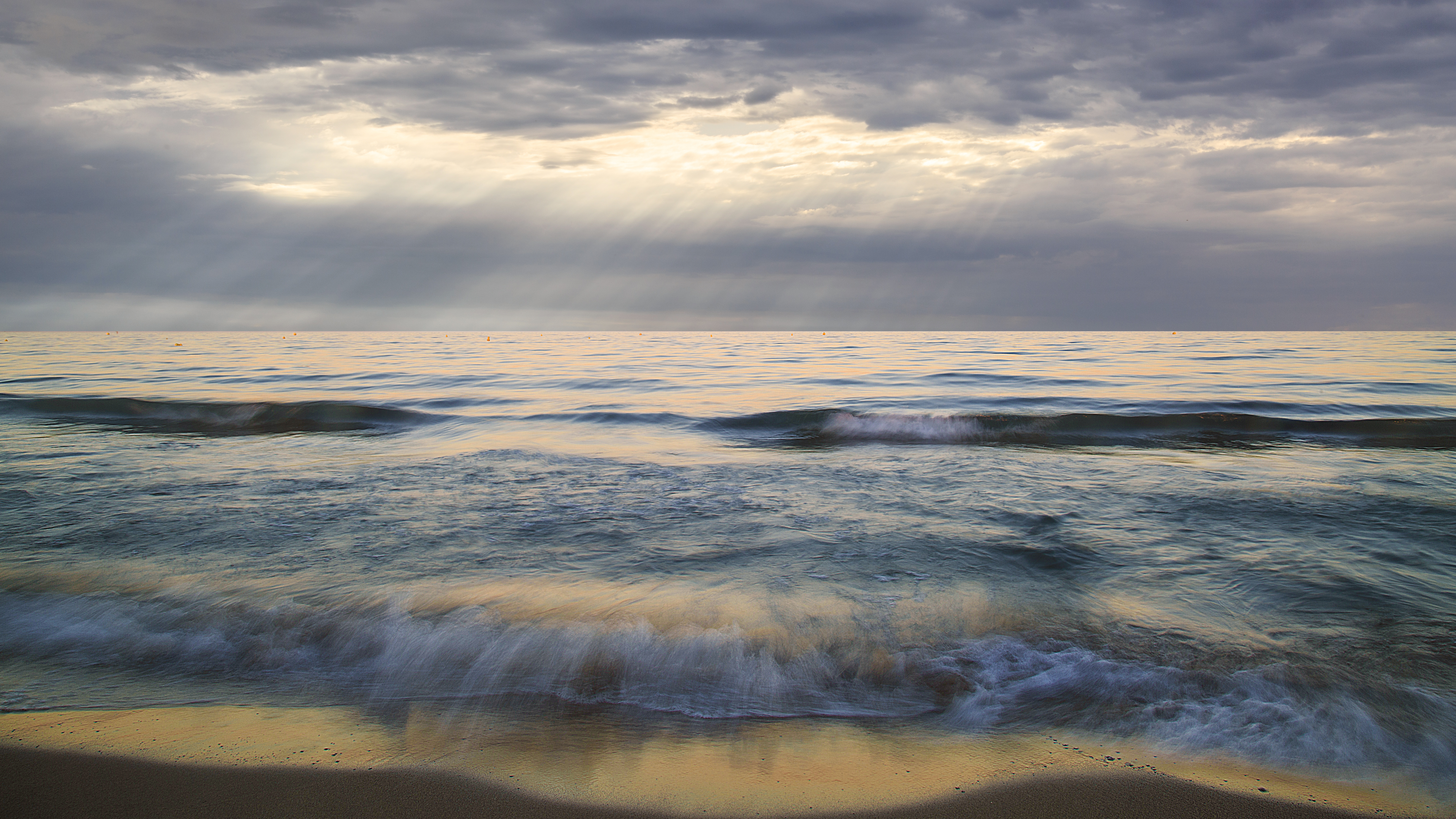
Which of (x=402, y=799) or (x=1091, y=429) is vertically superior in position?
(x=1091, y=429)

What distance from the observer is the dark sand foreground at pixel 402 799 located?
2.84 metres

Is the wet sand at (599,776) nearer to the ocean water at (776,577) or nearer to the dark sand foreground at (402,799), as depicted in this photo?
the dark sand foreground at (402,799)

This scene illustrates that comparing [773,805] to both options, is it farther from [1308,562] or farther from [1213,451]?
[1213,451]

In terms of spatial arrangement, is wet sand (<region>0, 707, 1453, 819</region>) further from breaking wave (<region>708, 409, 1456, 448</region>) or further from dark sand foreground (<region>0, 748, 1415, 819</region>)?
breaking wave (<region>708, 409, 1456, 448</region>)

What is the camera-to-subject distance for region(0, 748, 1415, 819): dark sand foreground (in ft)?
9.32

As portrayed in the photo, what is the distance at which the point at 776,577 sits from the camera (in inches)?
209

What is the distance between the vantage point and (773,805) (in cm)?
288

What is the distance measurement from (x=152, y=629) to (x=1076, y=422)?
14008 mm

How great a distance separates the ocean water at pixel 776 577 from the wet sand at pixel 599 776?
0.66ft

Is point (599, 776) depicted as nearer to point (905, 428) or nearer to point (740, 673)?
point (740, 673)

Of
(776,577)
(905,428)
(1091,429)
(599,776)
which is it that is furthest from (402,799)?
(1091,429)

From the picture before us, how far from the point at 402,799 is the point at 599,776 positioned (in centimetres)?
79

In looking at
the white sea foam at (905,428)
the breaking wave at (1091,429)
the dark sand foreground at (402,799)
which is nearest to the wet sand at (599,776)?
the dark sand foreground at (402,799)

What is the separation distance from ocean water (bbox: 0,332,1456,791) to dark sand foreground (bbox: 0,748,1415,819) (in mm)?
400
